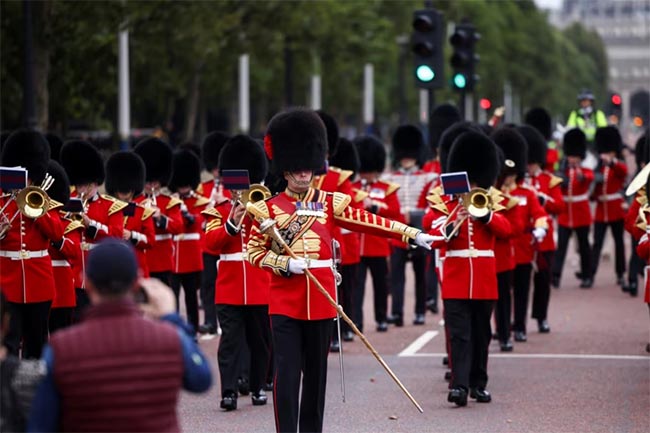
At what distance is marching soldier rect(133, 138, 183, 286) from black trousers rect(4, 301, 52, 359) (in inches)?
102

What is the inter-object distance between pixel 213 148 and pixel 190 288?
3.69 feet

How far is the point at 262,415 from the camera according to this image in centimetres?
1015

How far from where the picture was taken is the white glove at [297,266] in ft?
26.9

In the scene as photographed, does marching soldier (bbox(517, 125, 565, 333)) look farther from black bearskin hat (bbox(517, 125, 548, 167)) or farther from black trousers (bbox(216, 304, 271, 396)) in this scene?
black trousers (bbox(216, 304, 271, 396))

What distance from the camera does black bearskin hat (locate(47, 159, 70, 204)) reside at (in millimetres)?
10695

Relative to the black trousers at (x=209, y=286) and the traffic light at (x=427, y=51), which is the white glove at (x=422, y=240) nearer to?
the black trousers at (x=209, y=286)

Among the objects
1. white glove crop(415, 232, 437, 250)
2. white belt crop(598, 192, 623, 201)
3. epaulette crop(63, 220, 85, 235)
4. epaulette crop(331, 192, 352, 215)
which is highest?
epaulette crop(331, 192, 352, 215)

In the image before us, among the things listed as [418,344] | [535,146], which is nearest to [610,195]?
[535,146]

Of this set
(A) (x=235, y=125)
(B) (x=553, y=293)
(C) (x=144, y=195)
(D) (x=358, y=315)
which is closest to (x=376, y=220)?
(C) (x=144, y=195)

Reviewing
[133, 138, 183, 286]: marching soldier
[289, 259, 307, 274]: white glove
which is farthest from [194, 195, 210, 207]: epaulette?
[289, 259, 307, 274]: white glove

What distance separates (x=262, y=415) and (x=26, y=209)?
1760mm

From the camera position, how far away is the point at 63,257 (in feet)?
34.9

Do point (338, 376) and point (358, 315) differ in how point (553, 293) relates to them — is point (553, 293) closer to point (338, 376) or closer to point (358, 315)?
point (358, 315)

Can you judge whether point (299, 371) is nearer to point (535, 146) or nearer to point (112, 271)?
point (112, 271)
